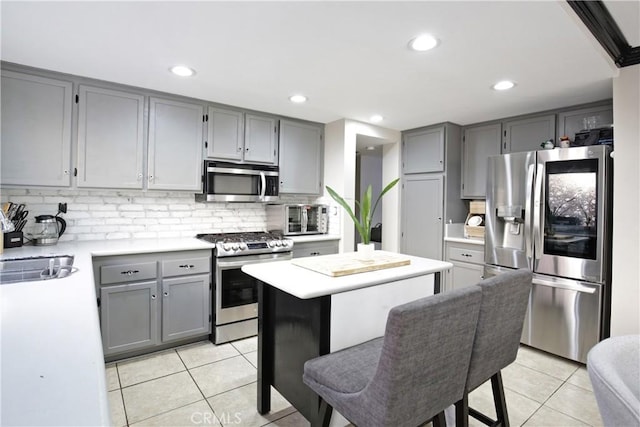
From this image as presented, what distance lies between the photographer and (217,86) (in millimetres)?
2848

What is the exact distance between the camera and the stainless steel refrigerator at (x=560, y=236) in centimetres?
263

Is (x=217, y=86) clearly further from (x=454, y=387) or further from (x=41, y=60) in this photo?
(x=454, y=387)

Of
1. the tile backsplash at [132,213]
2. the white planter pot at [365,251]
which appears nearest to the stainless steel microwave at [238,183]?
the tile backsplash at [132,213]

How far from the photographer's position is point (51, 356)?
0.85 m

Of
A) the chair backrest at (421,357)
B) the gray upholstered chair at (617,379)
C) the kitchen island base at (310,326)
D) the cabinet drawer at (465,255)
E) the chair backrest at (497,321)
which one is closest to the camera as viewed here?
the gray upholstered chair at (617,379)

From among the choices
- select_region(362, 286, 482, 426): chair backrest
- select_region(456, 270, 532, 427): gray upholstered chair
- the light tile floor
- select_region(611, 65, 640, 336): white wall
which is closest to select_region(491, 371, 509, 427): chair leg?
select_region(456, 270, 532, 427): gray upholstered chair

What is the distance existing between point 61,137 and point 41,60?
0.55 m

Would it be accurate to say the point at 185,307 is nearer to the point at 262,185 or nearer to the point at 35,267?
the point at 35,267

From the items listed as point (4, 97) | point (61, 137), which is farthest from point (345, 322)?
point (4, 97)

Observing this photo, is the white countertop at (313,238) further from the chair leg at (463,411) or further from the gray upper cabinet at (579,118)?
the gray upper cabinet at (579,118)

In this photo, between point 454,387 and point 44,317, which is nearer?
point 44,317

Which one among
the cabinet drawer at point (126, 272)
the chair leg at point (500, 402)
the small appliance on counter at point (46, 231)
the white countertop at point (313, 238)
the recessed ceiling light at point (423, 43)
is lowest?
the chair leg at point (500, 402)

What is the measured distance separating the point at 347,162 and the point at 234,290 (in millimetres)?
1874

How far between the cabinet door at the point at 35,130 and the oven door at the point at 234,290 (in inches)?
56.1
